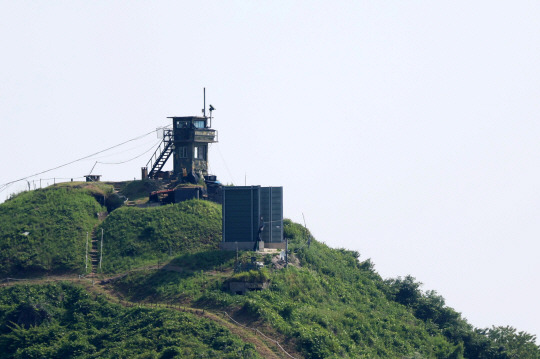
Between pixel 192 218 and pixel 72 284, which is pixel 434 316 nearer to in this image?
pixel 192 218

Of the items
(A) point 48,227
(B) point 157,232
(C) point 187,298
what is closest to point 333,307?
(C) point 187,298

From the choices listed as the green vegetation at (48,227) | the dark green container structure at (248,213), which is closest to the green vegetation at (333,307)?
the dark green container structure at (248,213)

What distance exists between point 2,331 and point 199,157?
31.2m

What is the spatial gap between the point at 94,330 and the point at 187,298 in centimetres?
699

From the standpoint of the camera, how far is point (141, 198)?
91.8 meters

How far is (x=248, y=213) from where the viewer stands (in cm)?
7800

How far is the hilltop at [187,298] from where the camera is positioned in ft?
214

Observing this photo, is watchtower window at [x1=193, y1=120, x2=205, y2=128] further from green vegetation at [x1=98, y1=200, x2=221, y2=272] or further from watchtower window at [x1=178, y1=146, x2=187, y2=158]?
green vegetation at [x1=98, y1=200, x2=221, y2=272]

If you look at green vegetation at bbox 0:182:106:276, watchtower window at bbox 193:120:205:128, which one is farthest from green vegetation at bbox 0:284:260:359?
watchtower window at bbox 193:120:205:128

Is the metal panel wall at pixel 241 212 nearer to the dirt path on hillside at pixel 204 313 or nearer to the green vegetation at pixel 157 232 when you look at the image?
the green vegetation at pixel 157 232

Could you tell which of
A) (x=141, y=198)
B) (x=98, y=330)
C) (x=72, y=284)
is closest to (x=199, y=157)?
(x=141, y=198)

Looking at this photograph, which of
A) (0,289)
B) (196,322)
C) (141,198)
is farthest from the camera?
(141,198)

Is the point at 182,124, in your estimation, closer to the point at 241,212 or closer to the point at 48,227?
the point at 48,227

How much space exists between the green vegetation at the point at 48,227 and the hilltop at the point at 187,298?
0.13 meters
